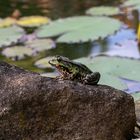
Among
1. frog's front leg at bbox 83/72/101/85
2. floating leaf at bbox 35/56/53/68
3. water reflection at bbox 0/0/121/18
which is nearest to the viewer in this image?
frog's front leg at bbox 83/72/101/85

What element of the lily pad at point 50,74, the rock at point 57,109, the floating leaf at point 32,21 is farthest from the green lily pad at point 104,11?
the rock at point 57,109

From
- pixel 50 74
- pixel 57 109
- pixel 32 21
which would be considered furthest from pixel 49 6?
pixel 57 109

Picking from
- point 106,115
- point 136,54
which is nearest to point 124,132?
point 106,115

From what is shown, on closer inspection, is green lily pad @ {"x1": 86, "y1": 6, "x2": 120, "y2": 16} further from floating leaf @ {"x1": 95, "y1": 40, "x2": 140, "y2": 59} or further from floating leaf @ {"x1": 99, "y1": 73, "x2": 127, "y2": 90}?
floating leaf @ {"x1": 99, "y1": 73, "x2": 127, "y2": 90}

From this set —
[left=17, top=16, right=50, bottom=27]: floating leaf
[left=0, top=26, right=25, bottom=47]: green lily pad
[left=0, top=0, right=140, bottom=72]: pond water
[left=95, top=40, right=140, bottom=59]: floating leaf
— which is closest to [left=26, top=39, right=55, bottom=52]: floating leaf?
[left=0, top=0, right=140, bottom=72]: pond water

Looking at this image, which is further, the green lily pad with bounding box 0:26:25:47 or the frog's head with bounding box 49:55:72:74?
the green lily pad with bounding box 0:26:25:47

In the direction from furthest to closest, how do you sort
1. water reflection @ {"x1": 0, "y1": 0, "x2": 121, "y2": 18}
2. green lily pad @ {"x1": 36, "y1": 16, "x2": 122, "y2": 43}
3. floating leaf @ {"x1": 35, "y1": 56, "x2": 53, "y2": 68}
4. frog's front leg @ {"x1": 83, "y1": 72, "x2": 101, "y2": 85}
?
water reflection @ {"x1": 0, "y1": 0, "x2": 121, "y2": 18} → green lily pad @ {"x1": 36, "y1": 16, "x2": 122, "y2": 43} → floating leaf @ {"x1": 35, "y1": 56, "x2": 53, "y2": 68} → frog's front leg @ {"x1": 83, "y1": 72, "x2": 101, "y2": 85}

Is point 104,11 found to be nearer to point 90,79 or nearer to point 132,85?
point 132,85
